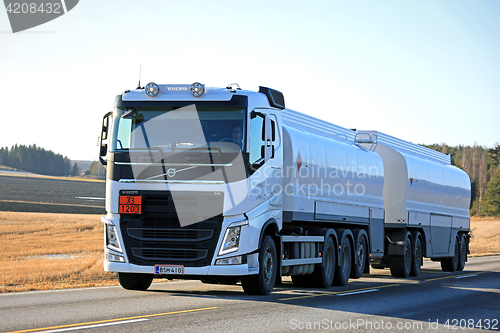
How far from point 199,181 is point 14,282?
760 centimetres

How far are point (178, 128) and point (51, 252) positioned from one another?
24.9 m

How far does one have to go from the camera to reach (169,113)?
12.2 meters

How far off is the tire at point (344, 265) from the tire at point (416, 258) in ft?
17.2

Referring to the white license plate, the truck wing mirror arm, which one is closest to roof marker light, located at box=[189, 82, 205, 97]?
the truck wing mirror arm

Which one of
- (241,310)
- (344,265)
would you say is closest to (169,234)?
(241,310)

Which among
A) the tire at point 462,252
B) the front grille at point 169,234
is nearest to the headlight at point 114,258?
the front grille at point 169,234

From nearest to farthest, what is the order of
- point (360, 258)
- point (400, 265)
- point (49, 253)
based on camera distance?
point (360, 258) < point (400, 265) < point (49, 253)

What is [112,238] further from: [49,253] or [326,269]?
[49,253]

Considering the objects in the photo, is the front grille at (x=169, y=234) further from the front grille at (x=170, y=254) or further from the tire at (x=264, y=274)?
the tire at (x=264, y=274)

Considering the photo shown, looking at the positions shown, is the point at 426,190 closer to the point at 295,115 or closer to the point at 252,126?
the point at 295,115

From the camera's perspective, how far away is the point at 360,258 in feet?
59.1

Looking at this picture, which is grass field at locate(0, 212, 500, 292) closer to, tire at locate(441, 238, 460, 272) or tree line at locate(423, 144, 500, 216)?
tire at locate(441, 238, 460, 272)

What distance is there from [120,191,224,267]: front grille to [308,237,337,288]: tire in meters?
4.54

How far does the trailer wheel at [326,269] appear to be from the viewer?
1547cm
